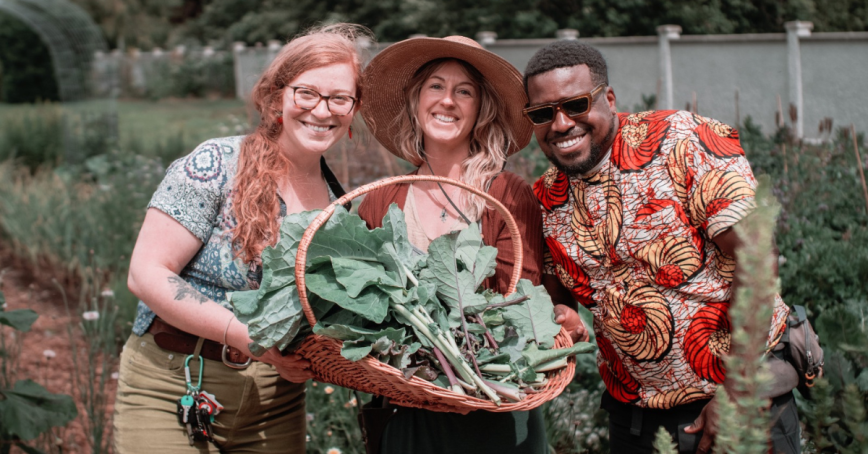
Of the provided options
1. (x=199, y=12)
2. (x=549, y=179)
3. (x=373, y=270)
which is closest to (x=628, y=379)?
(x=549, y=179)

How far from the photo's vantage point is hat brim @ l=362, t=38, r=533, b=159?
2.26 metres

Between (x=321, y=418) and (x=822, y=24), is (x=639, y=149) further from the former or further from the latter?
(x=822, y=24)

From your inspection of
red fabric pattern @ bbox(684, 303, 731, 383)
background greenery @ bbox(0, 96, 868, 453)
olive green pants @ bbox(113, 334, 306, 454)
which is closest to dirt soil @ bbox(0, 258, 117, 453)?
background greenery @ bbox(0, 96, 868, 453)

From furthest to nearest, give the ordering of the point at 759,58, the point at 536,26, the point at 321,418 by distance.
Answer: the point at 536,26
the point at 759,58
the point at 321,418

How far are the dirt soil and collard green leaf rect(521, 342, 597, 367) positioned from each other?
2.17 m

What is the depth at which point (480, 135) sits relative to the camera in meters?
2.41

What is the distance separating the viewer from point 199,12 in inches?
1489

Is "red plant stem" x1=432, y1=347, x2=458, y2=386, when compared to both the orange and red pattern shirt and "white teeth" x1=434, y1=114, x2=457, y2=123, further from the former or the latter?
"white teeth" x1=434, y1=114, x2=457, y2=123

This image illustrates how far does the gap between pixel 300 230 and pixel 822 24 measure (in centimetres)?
1879

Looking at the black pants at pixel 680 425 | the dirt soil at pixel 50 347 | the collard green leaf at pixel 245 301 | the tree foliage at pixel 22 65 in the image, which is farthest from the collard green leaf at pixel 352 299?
the tree foliage at pixel 22 65

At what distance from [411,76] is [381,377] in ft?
3.78

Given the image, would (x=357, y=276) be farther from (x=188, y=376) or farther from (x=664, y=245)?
(x=664, y=245)

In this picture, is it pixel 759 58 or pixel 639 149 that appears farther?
pixel 759 58

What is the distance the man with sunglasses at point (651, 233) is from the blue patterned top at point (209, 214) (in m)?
0.92
